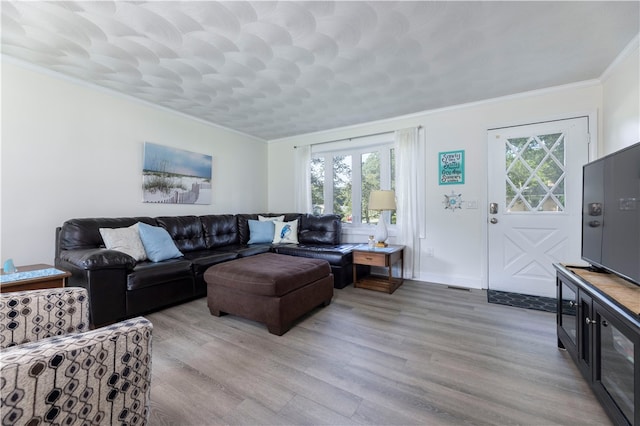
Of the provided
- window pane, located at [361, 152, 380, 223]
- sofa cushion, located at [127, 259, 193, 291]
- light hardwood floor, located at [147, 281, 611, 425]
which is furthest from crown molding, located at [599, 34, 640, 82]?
sofa cushion, located at [127, 259, 193, 291]

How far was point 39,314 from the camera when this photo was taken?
1.22m

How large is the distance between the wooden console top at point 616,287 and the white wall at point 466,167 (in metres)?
1.77

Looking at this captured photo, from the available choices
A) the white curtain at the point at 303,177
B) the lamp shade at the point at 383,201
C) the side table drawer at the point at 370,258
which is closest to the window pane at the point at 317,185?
the white curtain at the point at 303,177

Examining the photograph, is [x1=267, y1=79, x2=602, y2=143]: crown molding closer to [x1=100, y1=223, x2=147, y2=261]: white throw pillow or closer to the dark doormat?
the dark doormat

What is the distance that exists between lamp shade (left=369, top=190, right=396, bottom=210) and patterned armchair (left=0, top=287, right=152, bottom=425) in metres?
2.96

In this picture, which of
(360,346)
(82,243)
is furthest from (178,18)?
(360,346)

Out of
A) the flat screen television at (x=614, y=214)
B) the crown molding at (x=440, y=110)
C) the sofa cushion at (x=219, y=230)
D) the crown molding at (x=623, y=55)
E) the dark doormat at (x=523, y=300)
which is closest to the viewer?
the flat screen television at (x=614, y=214)

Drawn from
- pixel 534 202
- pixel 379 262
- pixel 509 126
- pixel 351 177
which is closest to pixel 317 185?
pixel 351 177

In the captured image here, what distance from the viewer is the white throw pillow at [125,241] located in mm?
2689

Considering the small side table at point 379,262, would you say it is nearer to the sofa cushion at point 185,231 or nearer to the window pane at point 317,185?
the window pane at point 317,185

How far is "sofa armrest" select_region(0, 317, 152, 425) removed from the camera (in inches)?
28.7

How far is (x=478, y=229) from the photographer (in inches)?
138

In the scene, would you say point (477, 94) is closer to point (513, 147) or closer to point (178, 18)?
point (513, 147)

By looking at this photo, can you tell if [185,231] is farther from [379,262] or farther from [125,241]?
[379,262]
